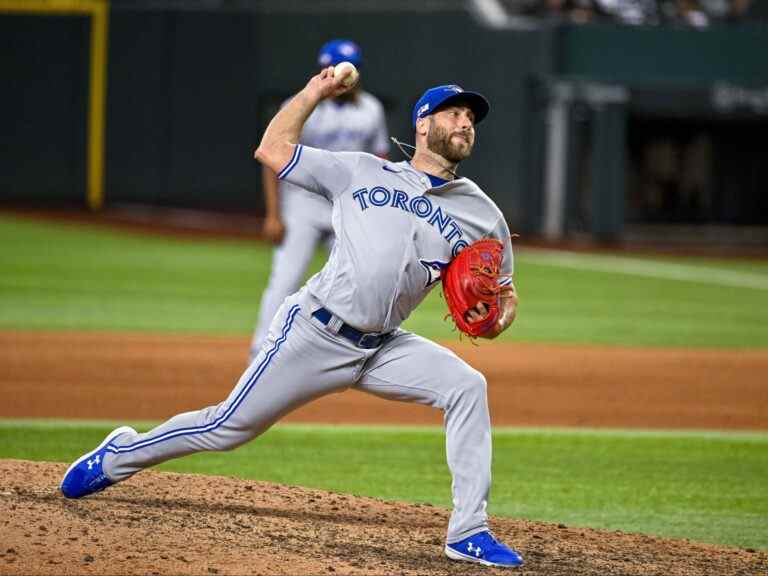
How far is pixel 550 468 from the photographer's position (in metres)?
6.99

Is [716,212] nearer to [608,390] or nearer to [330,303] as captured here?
[608,390]

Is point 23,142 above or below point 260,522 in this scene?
above

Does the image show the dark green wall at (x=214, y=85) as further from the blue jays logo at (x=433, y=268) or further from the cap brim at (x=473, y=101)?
the blue jays logo at (x=433, y=268)

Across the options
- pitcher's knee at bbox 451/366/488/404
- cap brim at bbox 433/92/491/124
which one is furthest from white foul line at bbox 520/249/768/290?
pitcher's knee at bbox 451/366/488/404

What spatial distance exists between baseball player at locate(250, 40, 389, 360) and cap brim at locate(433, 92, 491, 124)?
3434 mm

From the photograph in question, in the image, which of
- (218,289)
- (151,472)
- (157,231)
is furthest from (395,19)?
(151,472)

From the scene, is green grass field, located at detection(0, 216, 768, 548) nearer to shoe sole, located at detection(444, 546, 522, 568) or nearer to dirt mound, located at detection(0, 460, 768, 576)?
dirt mound, located at detection(0, 460, 768, 576)

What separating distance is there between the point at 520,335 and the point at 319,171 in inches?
307

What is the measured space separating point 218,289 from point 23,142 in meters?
9.42

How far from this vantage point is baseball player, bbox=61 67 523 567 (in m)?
4.70

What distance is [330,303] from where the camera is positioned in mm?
4777

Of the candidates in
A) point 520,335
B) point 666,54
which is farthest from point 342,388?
point 666,54

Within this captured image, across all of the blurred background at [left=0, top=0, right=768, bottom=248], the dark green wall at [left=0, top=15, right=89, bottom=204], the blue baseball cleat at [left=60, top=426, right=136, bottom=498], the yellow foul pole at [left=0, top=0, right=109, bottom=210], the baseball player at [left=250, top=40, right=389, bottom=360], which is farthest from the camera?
the dark green wall at [left=0, top=15, right=89, bottom=204]

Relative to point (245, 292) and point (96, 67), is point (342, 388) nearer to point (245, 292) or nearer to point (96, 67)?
point (245, 292)
